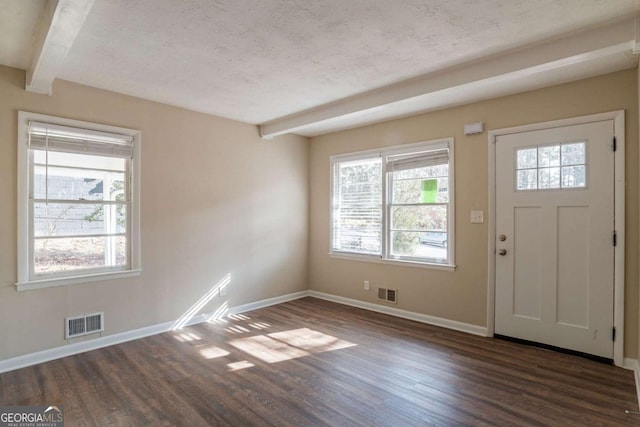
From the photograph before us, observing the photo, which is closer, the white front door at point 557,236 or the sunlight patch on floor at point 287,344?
the white front door at point 557,236

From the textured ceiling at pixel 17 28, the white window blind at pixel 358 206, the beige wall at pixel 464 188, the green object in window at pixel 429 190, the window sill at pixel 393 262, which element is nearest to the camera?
the textured ceiling at pixel 17 28

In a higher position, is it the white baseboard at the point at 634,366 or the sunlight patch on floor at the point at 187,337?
the white baseboard at the point at 634,366

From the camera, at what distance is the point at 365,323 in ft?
14.0

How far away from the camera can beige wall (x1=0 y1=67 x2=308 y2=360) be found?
3070mm

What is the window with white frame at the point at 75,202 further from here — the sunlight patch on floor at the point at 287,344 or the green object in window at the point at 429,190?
the green object in window at the point at 429,190

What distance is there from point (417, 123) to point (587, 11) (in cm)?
227

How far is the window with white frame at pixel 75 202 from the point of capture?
3.14 meters

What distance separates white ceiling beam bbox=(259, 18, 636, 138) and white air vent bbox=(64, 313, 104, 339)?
3.19 m

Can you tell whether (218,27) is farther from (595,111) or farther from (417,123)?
(595,111)

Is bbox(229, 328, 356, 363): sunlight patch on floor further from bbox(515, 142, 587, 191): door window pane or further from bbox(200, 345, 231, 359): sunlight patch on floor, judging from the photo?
bbox(515, 142, 587, 191): door window pane

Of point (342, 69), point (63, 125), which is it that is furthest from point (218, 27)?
point (63, 125)

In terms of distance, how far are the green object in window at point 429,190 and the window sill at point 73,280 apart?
3438 millimetres

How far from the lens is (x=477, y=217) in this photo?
3.91 meters

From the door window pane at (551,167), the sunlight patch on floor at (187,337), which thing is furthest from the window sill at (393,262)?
the sunlight patch on floor at (187,337)
